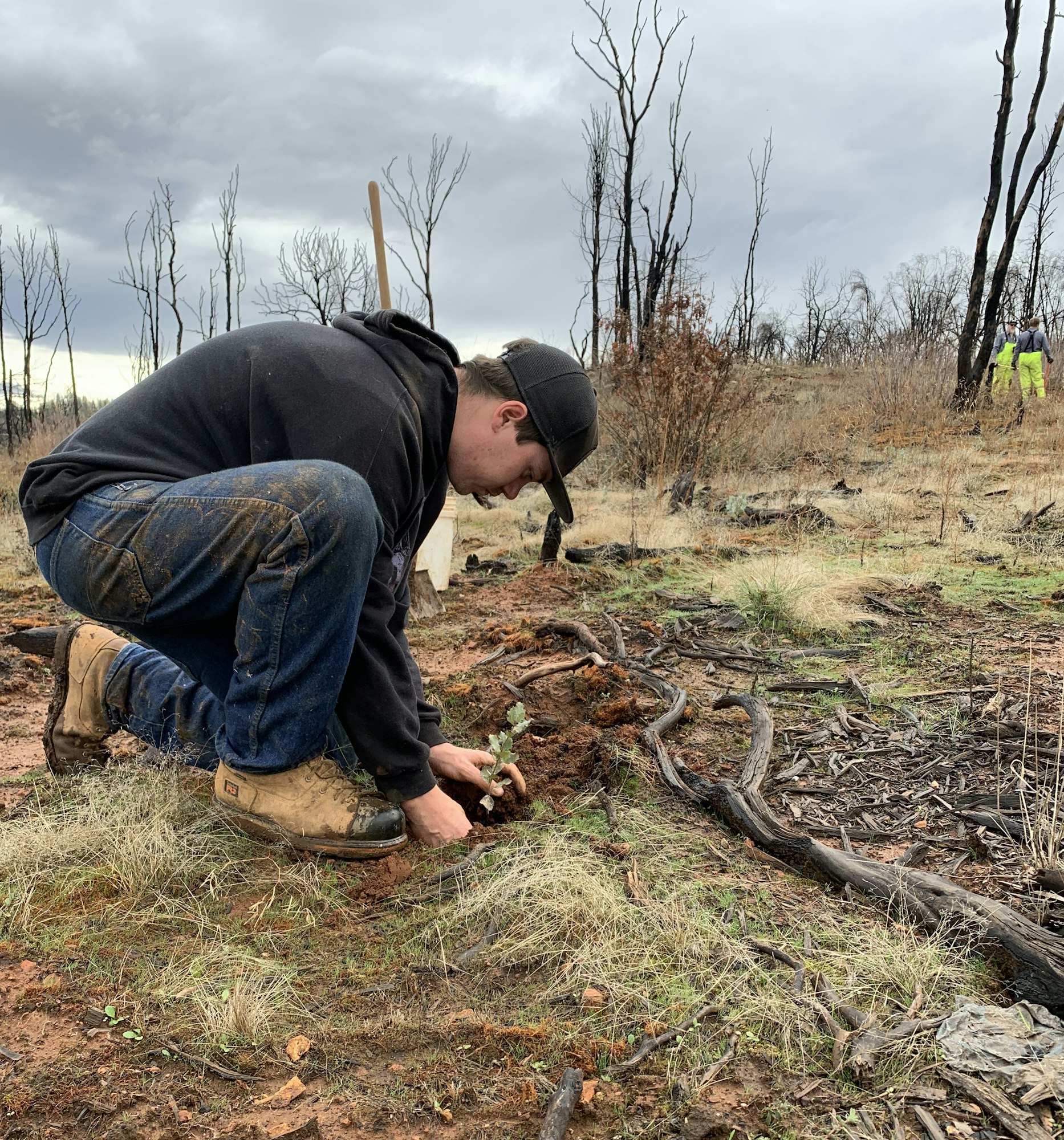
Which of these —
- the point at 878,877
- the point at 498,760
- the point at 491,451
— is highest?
the point at 491,451

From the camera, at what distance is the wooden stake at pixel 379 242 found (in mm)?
5559

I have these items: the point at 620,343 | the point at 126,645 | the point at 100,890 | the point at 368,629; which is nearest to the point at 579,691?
the point at 368,629

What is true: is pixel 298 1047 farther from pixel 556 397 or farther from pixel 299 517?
pixel 556 397

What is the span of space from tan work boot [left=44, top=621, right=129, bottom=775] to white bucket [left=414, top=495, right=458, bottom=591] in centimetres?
269

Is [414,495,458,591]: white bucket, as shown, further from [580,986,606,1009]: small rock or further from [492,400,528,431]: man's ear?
[580,986,606,1009]: small rock

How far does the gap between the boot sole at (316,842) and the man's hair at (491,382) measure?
107 cm

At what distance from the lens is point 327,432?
1.88 meters

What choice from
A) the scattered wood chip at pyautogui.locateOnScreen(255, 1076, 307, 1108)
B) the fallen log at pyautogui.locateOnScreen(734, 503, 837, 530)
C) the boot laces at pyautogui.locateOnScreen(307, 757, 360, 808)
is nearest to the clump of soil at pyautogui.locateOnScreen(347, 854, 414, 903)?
the boot laces at pyautogui.locateOnScreen(307, 757, 360, 808)

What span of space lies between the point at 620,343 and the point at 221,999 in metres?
10.8

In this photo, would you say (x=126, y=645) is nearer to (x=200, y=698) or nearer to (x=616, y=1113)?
(x=200, y=698)

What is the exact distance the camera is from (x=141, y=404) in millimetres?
2031

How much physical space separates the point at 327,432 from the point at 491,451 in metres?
0.44

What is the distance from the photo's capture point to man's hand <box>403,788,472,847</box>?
2.05 metres

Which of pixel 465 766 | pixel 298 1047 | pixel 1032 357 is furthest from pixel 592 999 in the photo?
pixel 1032 357
